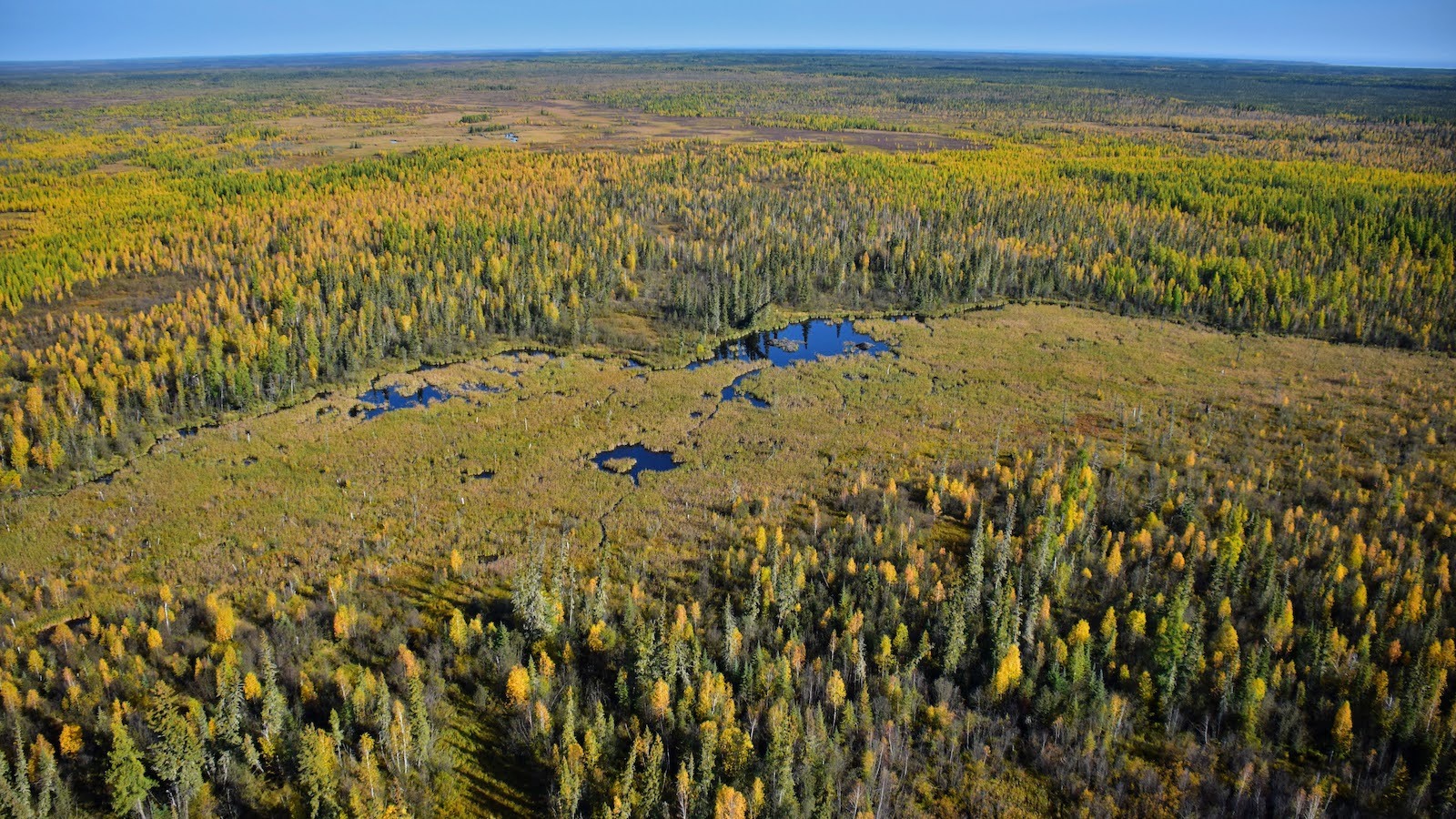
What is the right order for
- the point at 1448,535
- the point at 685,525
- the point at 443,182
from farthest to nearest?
the point at 443,182 < the point at 685,525 < the point at 1448,535

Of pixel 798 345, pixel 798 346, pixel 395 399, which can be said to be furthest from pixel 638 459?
pixel 798 345

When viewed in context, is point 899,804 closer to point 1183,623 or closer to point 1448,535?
point 1183,623

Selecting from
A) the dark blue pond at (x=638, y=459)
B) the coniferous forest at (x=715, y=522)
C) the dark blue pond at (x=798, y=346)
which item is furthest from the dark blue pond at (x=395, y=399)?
the dark blue pond at (x=798, y=346)

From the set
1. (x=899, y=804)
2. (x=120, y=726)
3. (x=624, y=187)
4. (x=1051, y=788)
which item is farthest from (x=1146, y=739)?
(x=624, y=187)

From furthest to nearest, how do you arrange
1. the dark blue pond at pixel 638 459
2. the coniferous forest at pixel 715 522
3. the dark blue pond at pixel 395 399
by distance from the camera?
the dark blue pond at pixel 395 399
the dark blue pond at pixel 638 459
the coniferous forest at pixel 715 522

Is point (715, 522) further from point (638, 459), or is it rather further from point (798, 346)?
point (798, 346)

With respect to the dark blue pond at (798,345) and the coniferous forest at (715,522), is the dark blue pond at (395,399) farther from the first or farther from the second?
the dark blue pond at (798,345)
